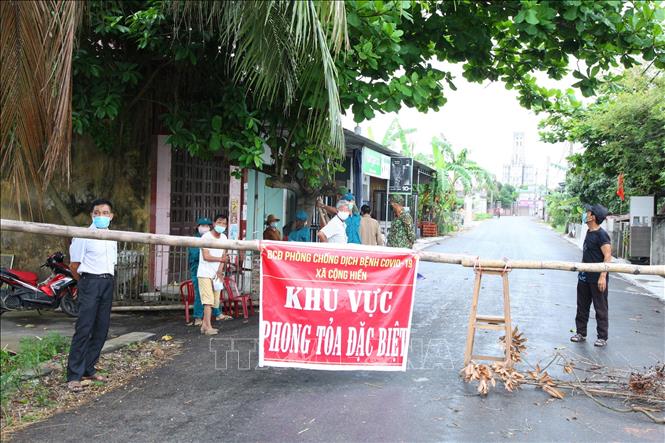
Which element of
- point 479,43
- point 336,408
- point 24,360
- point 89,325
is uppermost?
point 479,43

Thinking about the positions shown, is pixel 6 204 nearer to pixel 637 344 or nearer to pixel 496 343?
pixel 496 343

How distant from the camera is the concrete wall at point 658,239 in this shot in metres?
17.4

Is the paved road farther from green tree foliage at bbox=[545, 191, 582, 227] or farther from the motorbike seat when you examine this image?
green tree foliage at bbox=[545, 191, 582, 227]

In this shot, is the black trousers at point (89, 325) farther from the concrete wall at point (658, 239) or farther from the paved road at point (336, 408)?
the concrete wall at point (658, 239)

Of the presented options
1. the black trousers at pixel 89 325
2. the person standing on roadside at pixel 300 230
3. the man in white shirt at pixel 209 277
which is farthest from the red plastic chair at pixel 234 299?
the black trousers at pixel 89 325

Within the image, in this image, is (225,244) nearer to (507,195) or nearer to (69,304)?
(69,304)

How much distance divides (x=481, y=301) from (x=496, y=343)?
377 centimetres

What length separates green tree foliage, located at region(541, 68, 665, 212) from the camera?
48.4 feet

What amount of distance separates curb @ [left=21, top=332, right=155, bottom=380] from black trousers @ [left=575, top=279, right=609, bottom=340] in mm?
5868

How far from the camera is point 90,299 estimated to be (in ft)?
17.1

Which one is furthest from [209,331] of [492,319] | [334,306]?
[492,319]

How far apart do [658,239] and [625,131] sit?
4.45m

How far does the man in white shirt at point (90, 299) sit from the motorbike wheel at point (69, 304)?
334 cm

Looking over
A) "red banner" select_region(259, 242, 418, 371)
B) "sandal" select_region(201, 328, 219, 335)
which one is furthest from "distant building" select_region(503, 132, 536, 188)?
"red banner" select_region(259, 242, 418, 371)
